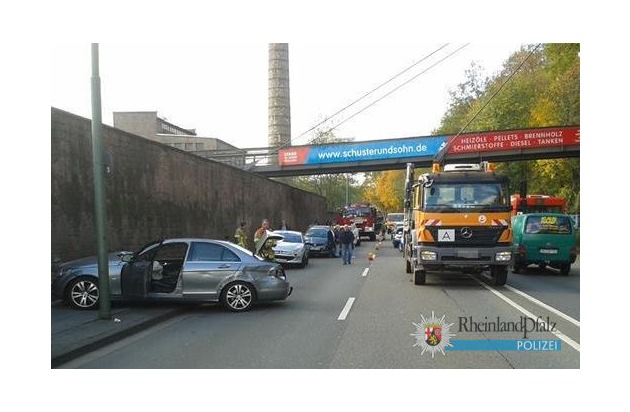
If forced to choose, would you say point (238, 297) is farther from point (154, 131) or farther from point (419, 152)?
point (154, 131)

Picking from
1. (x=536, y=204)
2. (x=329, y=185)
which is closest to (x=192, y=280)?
(x=536, y=204)

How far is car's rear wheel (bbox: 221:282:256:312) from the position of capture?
1098 centimetres

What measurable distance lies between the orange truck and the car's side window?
4.92 m

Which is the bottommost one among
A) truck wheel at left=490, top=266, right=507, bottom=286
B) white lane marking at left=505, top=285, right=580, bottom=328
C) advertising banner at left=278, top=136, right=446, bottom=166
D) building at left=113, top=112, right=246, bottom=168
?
white lane marking at left=505, top=285, right=580, bottom=328

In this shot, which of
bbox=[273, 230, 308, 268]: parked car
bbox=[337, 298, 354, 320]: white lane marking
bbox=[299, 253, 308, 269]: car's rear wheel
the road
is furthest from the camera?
bbox=[299, 253, 308, 269]: car's rear wheel

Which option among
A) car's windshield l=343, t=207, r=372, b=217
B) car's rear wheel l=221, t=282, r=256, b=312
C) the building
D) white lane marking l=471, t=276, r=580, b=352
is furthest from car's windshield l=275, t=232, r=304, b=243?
the building

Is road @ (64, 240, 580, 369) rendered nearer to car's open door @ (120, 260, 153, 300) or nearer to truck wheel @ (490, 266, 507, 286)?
truck wheel @ (490, 266, 507, 286)

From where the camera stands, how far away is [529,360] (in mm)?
6930

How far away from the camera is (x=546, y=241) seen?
17891mm

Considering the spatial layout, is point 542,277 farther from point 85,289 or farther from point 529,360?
point 85,289

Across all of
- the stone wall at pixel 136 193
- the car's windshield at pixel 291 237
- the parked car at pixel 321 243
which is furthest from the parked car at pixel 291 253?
the parked car at pixel 321 243

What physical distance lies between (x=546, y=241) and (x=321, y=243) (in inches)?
436

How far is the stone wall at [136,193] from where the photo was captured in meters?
13.1

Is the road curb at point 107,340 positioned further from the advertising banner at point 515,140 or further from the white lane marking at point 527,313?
the advertising banner at point 515,140
